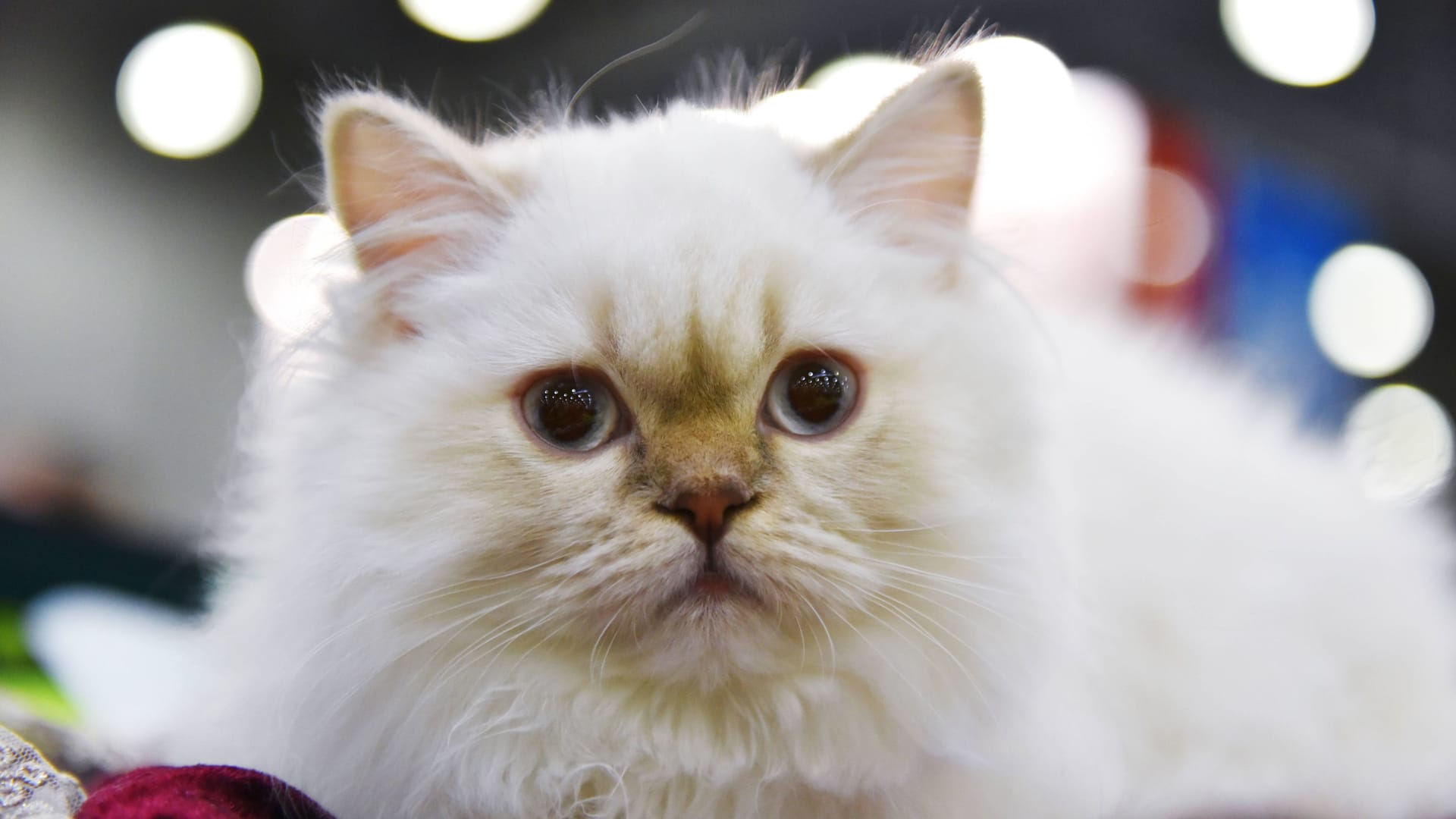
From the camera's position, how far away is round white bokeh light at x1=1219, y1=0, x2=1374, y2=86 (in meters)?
2.29

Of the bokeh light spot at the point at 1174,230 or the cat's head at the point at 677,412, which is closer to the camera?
the cat's head at the point at 677,412

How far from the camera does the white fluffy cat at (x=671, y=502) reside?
855 millimetres

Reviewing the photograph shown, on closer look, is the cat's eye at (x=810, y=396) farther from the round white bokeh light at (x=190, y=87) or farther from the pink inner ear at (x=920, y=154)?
the round white bokeh light at (x=190, y=87)

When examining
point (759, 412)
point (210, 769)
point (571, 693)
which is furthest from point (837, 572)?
point (210, 769)

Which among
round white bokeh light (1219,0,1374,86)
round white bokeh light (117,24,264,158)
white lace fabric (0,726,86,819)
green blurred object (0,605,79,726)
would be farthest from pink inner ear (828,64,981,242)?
round white bokeh light (117,24,264,158)

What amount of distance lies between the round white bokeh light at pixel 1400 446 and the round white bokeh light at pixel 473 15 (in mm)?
1965

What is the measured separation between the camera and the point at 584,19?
2338mm

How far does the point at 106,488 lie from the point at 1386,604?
3511mm

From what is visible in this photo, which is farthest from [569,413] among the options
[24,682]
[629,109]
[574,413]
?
[24,682]

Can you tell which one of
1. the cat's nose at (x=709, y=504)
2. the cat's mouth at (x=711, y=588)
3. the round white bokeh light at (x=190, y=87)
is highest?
the round white bokeh light at (x=190, y=87)

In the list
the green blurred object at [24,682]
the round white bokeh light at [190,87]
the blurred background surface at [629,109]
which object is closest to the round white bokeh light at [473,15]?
the blurred background surface at [629,109]

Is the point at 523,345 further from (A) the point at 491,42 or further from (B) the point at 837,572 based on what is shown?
(A) the point at 491,42

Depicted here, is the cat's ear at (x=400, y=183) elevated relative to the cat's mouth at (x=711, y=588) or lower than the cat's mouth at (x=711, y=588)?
elevated

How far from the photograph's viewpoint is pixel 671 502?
83 centimetres
